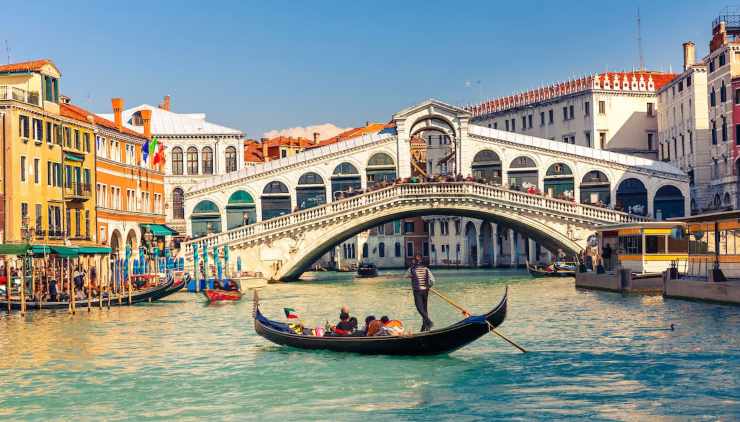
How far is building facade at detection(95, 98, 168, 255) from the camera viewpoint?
40406 mm

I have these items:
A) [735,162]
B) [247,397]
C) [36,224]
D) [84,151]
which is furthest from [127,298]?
[735,162]

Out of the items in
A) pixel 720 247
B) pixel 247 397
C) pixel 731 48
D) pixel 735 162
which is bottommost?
pixel 247 397

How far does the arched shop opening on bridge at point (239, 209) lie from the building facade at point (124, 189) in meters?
2.76

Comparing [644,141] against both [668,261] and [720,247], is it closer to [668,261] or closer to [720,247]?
[668,261]

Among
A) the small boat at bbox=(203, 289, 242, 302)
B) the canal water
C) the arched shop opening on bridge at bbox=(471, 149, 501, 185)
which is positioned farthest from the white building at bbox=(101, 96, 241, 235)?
the canal water

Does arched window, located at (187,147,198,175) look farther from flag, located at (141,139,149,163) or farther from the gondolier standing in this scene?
the gondolier standing

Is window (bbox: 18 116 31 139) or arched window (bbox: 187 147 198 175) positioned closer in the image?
window (bbox: 18 116 31 139)

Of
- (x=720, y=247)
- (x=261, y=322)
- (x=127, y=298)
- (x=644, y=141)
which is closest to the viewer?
(x=261, y=322)

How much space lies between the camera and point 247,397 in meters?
14.7

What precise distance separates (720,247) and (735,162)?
1437 centimetres

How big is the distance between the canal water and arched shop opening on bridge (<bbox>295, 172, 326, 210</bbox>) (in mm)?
19911

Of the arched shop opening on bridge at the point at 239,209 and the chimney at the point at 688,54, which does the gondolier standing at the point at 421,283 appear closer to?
the arched shop opening on bridge at the point at 239,209

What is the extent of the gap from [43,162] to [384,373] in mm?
21639

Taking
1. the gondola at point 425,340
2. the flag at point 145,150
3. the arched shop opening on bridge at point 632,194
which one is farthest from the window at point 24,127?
the arched shop opening on bridge at point 632,194
